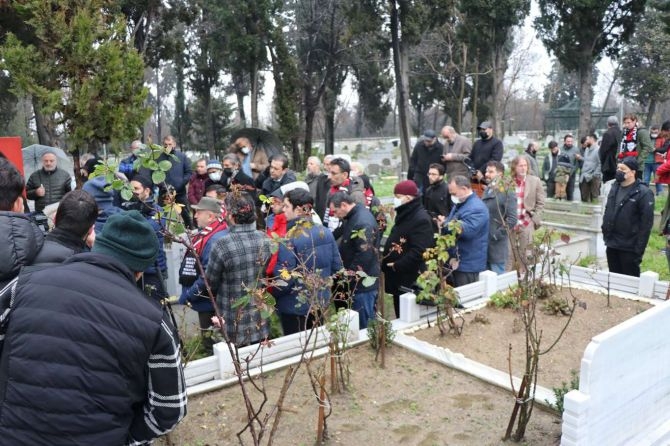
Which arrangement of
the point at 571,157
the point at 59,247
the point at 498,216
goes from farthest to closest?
1. the point at 571,157
2. the point at 498,216
3. the point at 59,247

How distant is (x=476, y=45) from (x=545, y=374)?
2539 cm

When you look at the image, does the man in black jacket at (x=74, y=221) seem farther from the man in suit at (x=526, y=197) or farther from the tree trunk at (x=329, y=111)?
Result: the tree trunk at (x=329, y=111)

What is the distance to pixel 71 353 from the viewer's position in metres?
1.85

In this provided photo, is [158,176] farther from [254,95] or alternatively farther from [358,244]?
[254,95]

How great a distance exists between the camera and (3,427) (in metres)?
1.90

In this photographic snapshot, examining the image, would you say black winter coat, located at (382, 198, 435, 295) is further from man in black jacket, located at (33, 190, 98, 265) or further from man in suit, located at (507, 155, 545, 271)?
man in black jacket, located at (33, 190, 98, 265)

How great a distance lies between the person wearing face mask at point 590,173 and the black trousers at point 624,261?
6943 millimetres

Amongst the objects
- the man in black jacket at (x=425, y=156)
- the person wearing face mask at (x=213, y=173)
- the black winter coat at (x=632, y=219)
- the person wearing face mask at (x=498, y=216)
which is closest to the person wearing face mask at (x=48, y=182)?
the person wearing face mask at (x=213, y=173)

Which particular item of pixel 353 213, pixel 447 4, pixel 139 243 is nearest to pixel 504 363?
pixel 353 213

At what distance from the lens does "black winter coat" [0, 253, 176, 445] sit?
6.07 feet

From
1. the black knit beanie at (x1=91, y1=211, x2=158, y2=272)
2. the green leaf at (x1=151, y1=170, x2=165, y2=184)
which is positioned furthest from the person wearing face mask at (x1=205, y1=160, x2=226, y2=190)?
the black knit beanie at (x1=91, y1=211, x2=158, y2=272)

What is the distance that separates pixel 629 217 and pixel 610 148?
22.1 ft

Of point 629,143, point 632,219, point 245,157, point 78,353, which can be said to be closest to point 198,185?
point 245,157

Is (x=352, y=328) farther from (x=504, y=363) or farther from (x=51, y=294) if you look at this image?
(x=51, y=294)
